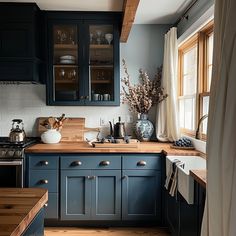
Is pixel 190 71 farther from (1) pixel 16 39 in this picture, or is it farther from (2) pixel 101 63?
(1) pixel 16 39

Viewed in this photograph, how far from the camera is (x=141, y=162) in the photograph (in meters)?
3.10

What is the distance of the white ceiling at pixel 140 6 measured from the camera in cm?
313

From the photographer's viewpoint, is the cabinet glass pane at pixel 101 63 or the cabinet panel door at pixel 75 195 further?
the cabinet glass pane at pixel 101 63

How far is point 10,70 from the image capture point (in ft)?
10.7

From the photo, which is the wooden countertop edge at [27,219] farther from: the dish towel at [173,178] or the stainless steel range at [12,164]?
the stainless steel range at [12,164]

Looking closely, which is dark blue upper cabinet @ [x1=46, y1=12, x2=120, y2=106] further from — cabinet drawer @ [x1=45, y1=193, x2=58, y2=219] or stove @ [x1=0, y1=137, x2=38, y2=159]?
cabinet drawer @ [x1=45, y1=193, x2=58, y2=219]

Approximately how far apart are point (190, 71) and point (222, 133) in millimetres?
2358

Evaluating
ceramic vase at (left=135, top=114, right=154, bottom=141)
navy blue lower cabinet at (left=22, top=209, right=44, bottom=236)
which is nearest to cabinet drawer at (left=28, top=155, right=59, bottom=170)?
ceramic vase at (left=135, top=114, right=154, bottom=141)

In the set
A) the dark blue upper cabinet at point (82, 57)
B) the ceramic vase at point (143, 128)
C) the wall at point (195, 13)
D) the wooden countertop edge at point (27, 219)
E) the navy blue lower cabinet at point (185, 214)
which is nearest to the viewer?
the wooden countertop edge at point (27, 219)

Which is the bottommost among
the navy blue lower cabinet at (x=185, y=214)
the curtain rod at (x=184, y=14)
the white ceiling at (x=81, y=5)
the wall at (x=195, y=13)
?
the navy blue lower cabinet at (x=185, y=214)

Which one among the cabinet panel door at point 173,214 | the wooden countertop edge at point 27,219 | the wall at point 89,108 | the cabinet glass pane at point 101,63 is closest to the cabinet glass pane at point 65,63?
the cabinet glass pane at point 101,63

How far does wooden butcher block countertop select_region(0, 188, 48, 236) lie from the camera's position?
0.98 meters

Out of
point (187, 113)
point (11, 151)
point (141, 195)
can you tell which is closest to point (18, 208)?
point (11, 151)

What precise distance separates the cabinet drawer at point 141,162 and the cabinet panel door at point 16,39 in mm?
1661
